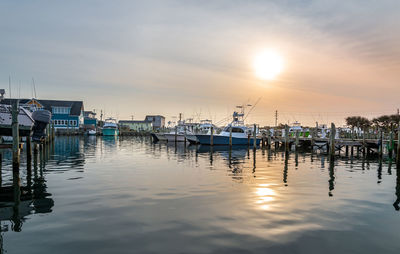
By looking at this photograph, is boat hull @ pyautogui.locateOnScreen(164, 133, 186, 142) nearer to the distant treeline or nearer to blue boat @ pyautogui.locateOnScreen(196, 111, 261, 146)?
blue boat @ pyautogui.locateOnScreen(196, 111, 261, 146)

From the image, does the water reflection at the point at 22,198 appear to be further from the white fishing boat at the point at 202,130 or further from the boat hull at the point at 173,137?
the boat hull at the point at 173,137

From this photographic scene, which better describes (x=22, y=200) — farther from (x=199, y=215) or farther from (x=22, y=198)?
(x=199, y=215)

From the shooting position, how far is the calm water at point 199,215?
6844 millimetres

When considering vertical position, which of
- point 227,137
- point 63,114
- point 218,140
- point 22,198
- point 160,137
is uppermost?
point 63,114

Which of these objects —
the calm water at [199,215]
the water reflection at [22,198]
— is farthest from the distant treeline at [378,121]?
the water reflection at [22,198]

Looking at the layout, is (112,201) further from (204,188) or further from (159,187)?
(204,188)

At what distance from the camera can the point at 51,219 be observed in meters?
8.55

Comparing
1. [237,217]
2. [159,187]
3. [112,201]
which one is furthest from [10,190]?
[237,217]

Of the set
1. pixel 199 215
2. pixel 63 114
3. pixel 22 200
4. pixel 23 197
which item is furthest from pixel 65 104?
pixel 199 215

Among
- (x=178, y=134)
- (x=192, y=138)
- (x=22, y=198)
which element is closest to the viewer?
(x=22, y=198)

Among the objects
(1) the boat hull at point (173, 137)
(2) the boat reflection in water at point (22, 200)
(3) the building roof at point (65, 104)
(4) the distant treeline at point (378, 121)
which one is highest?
(3) the building roof at point (65, 104)

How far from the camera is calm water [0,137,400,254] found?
22.5ft

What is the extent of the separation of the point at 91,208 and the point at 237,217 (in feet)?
15.4

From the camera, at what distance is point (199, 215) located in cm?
906
